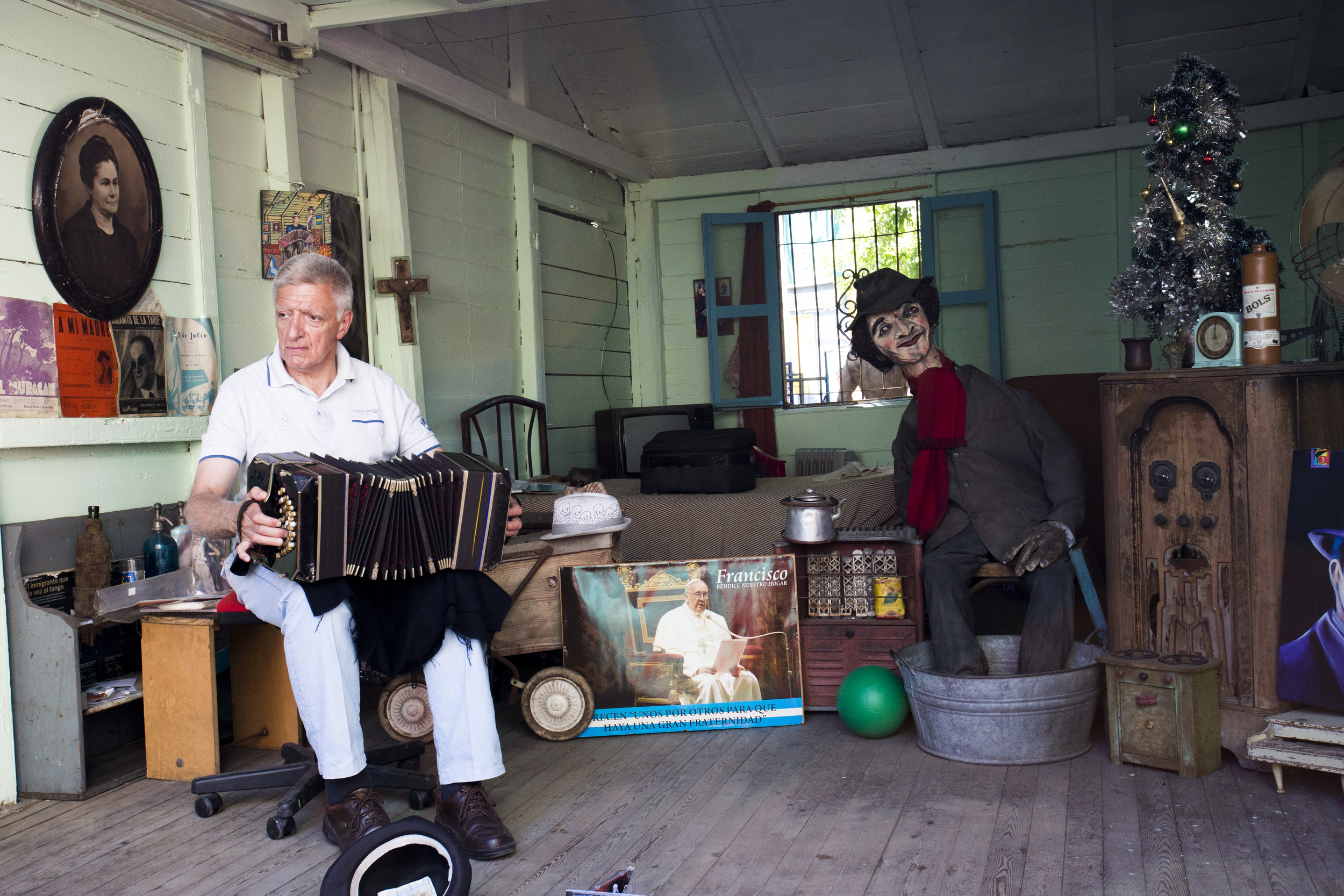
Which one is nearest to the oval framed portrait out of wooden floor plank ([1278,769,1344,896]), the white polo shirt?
the white polo shirt

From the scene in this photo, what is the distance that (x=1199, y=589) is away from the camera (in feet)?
9.45

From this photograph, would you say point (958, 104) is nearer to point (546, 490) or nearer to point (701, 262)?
point (701, 262)

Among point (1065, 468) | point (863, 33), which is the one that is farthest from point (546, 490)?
point (863, 33)

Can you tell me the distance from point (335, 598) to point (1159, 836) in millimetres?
1978

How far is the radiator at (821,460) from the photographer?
20.5 ft

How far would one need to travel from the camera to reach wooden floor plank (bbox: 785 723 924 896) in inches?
86.0

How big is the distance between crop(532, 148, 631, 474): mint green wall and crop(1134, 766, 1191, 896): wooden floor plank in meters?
3.73

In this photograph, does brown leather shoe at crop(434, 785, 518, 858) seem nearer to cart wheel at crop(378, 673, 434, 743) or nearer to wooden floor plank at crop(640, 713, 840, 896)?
wooden floor plank at crop(640, 713, 840, 896)

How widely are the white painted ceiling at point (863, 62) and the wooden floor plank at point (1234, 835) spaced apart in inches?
161

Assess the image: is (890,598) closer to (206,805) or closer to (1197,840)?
(1197,840)

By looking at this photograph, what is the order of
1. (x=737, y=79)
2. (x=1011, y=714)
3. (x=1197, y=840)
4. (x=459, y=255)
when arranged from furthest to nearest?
(x=737, y=79) < (x=459, y=255) < (x=1011, y=714) < (x=1197, y=840)

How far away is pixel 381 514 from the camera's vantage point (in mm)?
2373

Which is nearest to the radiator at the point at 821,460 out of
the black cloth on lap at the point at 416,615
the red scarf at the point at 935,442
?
the red scarf at the point at 935,442

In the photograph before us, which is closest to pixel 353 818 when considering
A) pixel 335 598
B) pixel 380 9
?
pixel 335 598
